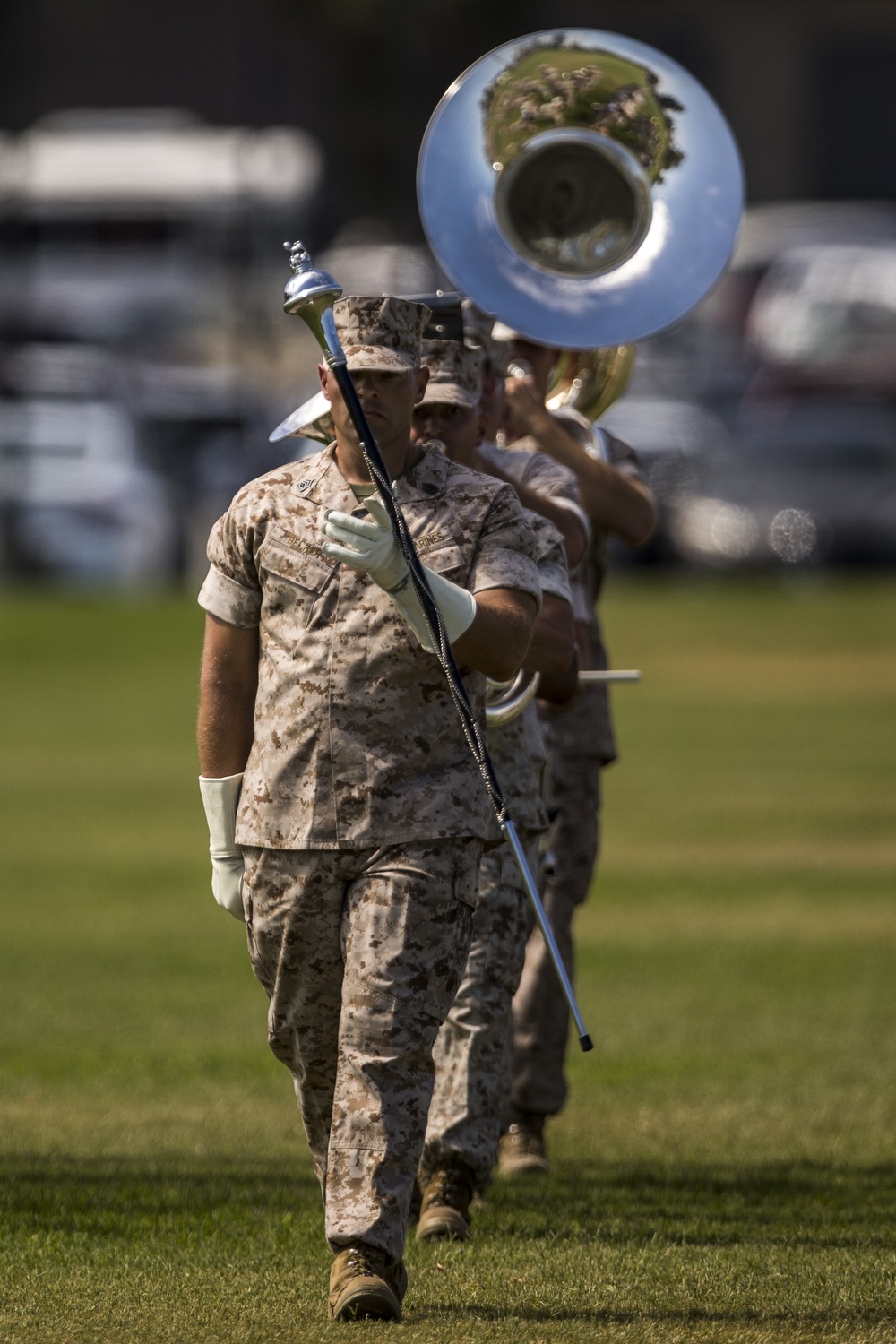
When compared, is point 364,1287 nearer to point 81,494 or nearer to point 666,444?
point 81,494

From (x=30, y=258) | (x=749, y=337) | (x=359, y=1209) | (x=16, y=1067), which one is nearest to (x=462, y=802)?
(x=359, y=1209)

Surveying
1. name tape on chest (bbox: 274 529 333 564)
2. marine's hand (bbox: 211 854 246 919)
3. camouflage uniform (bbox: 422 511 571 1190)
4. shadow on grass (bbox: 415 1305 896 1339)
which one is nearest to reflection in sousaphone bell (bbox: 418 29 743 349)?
camouflage uniform (bbox: 422 511 571 1190)

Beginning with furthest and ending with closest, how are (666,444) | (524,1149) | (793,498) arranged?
(666,444)
(793,498)
(524,1149)

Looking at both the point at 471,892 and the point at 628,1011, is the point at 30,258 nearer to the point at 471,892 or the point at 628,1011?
the point at 628,1011

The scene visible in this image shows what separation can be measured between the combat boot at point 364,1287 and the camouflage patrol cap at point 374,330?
1.73m

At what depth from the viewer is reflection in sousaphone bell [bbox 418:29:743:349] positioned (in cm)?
660

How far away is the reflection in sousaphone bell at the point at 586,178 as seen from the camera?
660cm

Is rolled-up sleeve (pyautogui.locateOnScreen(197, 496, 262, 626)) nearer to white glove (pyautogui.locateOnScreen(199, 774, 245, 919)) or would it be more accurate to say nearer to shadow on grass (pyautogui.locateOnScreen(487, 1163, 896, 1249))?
white glove (pyautogui.locateOnScreen(199, 774, 245, 919))

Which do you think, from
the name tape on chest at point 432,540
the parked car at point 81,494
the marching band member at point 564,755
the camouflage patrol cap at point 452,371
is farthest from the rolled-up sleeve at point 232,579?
the parked car at point 81,494

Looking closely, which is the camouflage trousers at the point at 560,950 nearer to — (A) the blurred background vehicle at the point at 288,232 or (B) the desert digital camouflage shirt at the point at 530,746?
(B) the desert digital camouflage shirt at the point at 530,746

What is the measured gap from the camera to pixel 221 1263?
531 centimetres

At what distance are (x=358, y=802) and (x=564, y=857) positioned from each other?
6.58ft

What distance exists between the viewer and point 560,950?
6.66 meters

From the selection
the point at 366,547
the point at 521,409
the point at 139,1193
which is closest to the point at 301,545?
the point at 366,547
